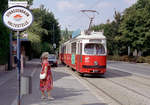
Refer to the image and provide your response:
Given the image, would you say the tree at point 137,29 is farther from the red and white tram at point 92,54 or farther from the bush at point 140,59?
the red and white tram at point 92,54

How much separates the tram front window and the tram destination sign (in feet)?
41.6

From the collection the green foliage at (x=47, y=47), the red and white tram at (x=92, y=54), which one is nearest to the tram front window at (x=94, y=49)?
the red and white tram at (x=92, y=54)

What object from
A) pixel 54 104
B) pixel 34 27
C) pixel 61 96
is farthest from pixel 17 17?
pixel 34 27

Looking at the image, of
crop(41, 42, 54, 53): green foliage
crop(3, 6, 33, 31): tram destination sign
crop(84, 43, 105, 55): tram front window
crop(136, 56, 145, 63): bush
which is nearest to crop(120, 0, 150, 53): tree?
crop(136, 56, 145, 63): bush

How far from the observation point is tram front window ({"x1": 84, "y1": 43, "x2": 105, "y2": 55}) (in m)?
18.9

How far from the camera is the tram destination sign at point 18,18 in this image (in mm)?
6250

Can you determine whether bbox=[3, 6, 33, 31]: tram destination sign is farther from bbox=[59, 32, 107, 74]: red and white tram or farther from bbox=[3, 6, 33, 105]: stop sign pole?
bbox=[59, 32, 107, 74]: red and white tram

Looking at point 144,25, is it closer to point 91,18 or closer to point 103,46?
point 91,18

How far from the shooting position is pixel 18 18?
6293mm

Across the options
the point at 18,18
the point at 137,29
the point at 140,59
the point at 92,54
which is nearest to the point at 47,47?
the point at 137,29

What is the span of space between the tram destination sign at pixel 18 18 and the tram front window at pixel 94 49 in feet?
41.6

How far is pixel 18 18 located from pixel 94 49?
1298 cm

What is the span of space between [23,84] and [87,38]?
42.7 feet

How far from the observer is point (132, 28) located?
51312mm
